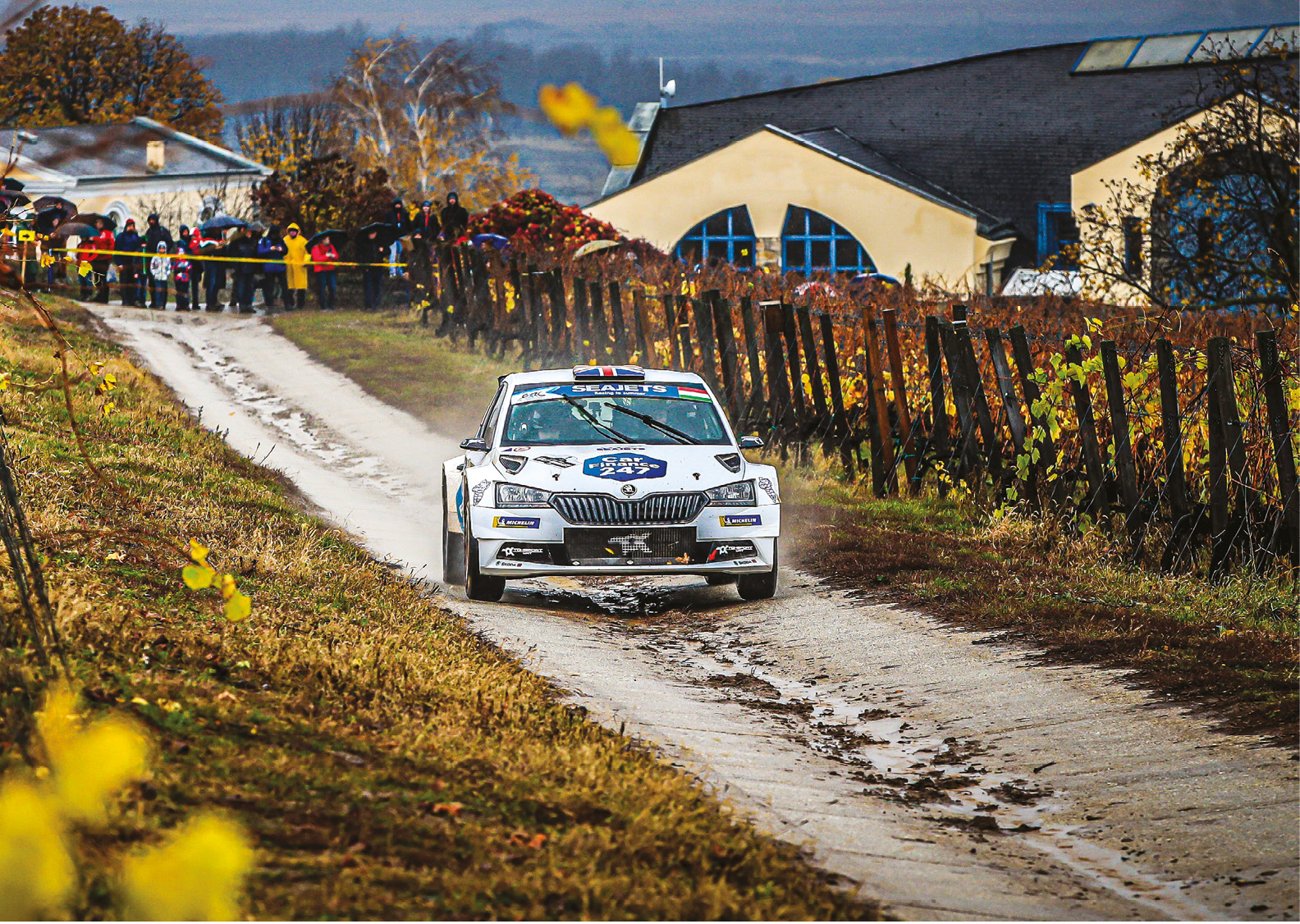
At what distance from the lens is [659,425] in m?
11.7

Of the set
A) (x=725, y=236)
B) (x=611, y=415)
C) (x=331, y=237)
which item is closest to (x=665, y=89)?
(x=725, y=236)

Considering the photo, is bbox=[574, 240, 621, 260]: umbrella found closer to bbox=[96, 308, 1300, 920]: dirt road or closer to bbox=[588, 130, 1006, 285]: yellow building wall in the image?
bbox=[588, 130, 1006, 285]: yellow building wall

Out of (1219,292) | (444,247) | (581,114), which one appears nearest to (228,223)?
(444,247)

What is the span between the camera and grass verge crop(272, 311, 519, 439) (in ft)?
75.8

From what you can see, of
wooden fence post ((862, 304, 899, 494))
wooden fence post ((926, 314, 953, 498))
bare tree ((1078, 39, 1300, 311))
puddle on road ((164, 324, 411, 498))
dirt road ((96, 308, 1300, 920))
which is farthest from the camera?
bare tree ((1078, 39, 1300, 311))

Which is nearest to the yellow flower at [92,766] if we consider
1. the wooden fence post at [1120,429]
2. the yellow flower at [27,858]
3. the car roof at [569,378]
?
the yellow flower at [27,858]

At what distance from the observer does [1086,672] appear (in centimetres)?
877

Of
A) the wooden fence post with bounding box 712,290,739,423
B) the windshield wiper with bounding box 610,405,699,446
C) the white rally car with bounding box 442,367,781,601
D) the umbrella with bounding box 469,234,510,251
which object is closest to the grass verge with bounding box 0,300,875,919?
the white rally car with bounding box 442,367,781,601

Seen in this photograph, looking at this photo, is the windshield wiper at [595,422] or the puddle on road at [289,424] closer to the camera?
the windshield wiper at [595,422]

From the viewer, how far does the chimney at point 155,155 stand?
109 inches

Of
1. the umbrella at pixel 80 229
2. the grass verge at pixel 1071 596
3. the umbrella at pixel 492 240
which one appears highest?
the umbrella at pixel 80 229

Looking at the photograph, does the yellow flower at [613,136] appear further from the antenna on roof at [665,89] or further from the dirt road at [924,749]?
the antenna on roof at [665,89]

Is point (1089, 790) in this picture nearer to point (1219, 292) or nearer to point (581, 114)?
point (581, 114)

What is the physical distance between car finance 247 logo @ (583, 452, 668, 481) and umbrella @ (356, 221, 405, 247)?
27700 millimetres
